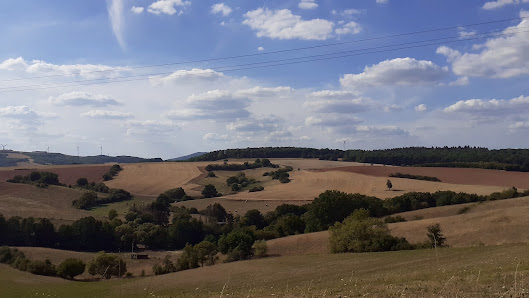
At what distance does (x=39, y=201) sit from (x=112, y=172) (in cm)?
3568

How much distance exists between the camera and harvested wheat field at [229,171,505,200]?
9600cm

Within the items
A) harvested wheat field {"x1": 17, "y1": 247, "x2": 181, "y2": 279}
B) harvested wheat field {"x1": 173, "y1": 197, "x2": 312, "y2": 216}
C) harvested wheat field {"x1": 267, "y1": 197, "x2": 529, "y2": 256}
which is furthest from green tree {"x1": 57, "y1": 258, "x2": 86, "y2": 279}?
harvested wheat field {"x1": 173, "y1": 197, "x2": 312, "y2": 216}

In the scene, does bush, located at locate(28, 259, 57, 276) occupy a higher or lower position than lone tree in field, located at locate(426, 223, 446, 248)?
lower

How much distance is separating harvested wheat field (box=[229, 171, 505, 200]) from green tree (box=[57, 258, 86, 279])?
54.1m

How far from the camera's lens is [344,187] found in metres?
106

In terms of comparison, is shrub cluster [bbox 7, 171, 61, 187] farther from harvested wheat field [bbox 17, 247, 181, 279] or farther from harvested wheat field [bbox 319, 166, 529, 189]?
harvested wheat field [bbox 319, 166, 529, 189]

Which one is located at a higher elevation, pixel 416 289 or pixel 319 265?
pixel 416 289

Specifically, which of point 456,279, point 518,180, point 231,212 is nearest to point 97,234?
point 231,212

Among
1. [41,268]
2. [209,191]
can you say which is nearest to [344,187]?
[209,191]

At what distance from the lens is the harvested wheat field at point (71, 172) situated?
11869 centimetres

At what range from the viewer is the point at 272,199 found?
10162cm

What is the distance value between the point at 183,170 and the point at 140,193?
23.7m

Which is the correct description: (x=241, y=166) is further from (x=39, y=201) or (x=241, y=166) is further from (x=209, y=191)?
(x=39, y=201)

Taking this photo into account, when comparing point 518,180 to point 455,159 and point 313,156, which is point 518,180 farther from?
point 313,156
